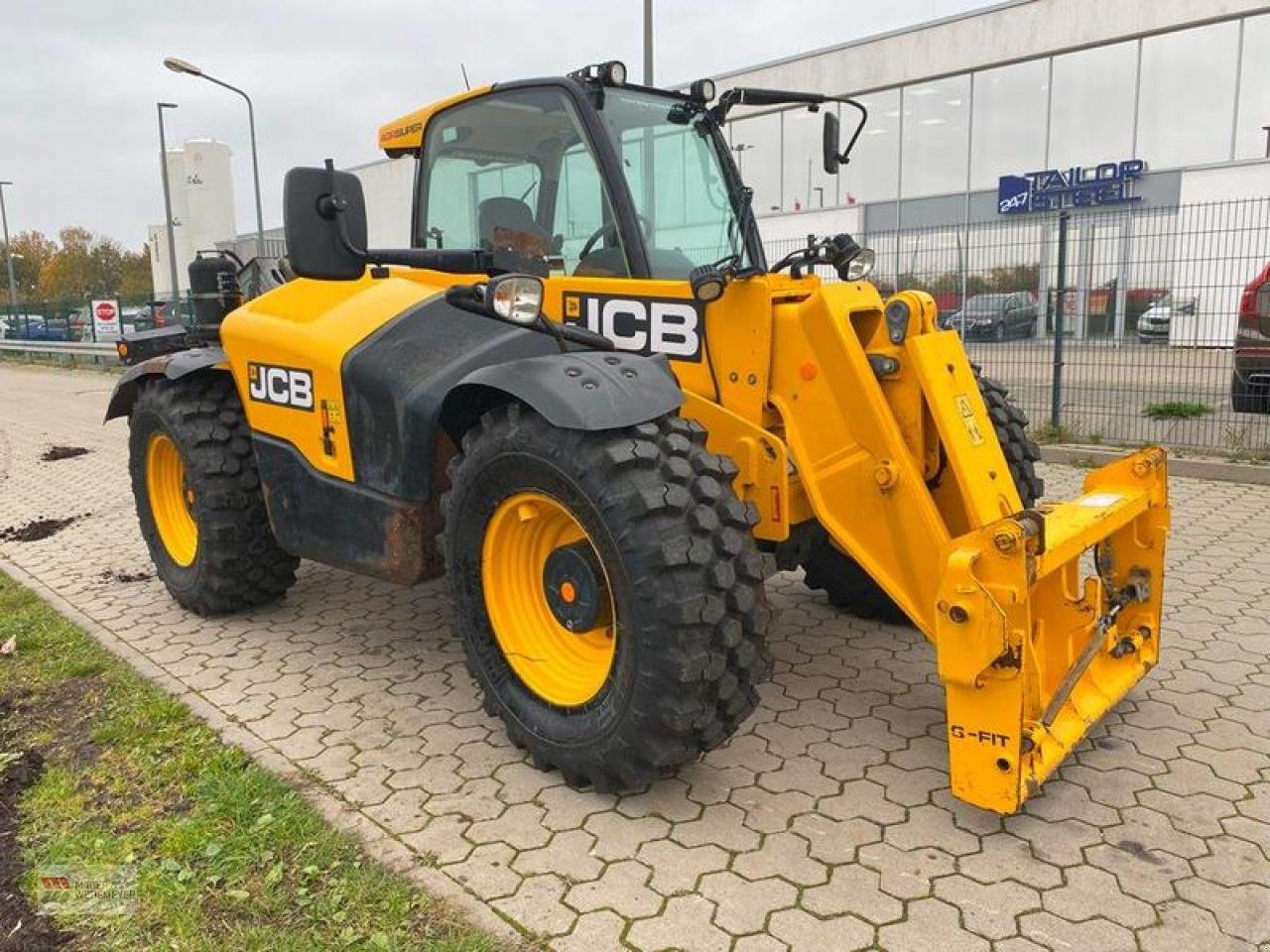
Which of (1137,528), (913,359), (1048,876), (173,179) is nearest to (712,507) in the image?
(913,359)

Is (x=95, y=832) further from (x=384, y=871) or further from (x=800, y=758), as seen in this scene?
(x=800, y=758)

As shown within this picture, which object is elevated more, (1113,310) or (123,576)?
(1113,310)

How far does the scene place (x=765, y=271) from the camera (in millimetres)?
3576

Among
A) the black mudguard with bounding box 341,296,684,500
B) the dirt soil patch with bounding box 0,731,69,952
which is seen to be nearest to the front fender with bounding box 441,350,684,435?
the black mudguard with bounding box 341,296,684,500

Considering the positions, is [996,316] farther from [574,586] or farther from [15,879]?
[15,879]

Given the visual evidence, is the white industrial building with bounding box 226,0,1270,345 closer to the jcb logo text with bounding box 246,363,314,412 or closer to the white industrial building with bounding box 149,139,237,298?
the jcb logo text with bounding box 246,363,314,412

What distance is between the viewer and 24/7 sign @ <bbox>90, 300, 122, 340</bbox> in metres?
25.1

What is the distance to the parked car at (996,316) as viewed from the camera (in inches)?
375

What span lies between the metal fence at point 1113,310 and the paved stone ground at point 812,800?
414 centimetres

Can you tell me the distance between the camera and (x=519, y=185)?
4.12 m

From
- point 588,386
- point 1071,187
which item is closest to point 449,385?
point 588,386

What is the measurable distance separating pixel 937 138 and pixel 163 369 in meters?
22.3

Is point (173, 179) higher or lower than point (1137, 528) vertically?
higher

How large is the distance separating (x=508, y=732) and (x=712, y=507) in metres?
1.12
